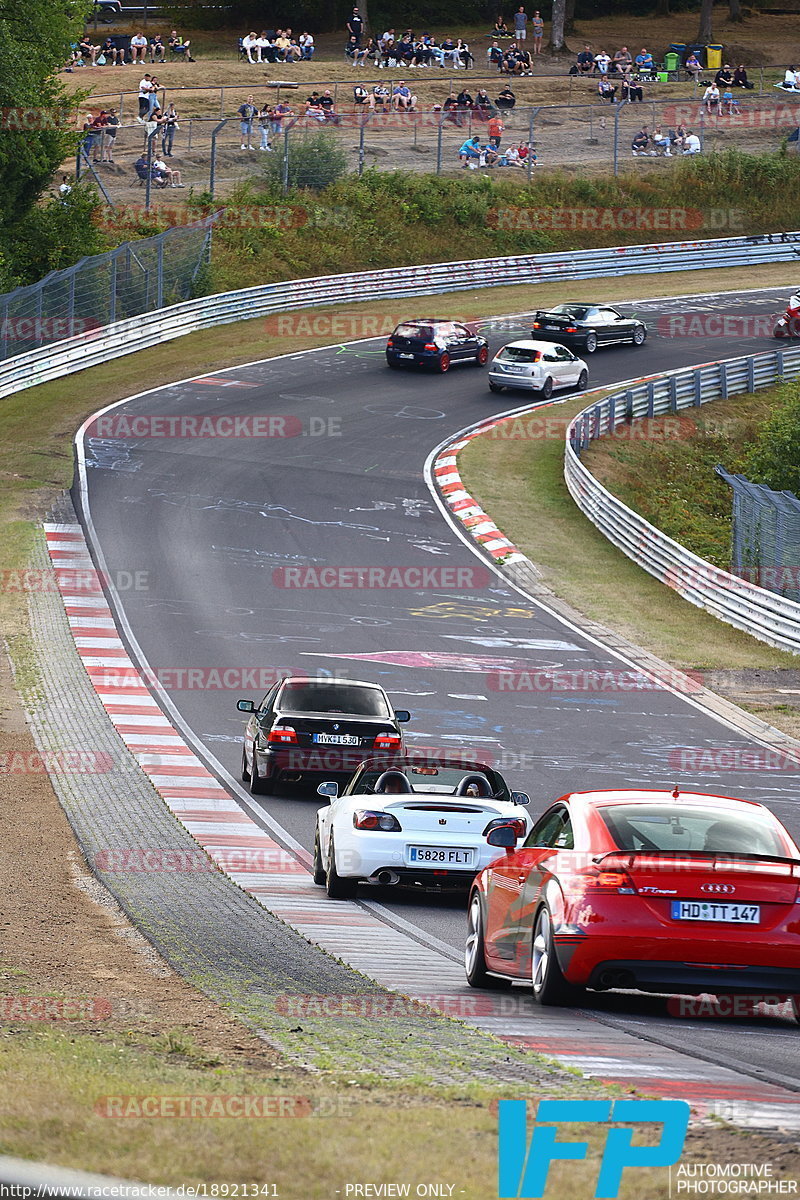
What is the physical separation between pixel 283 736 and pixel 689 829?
873 centimetres

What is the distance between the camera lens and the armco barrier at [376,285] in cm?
4600

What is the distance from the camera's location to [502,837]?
33.3 ft

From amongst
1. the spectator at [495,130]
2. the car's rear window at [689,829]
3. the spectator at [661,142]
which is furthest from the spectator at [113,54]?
the car's rear window at [689,829]

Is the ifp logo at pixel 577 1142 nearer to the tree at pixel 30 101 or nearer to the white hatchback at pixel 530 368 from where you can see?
the white hatchback at pixel 530 368

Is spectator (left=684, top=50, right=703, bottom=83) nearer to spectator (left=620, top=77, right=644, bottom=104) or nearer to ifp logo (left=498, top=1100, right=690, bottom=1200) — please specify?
spectator (left=620, top=77, right=644, bottom=104)

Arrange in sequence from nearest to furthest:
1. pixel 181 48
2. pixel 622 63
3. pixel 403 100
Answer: pixel 403 100 < pixel 181 48 < pixel 622 63

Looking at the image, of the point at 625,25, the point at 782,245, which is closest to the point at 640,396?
the point at 782,245

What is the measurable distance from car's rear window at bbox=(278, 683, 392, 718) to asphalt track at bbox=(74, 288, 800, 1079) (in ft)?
3.34

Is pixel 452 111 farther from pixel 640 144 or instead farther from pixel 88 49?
pixel 88 49

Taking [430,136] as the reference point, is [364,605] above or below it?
below

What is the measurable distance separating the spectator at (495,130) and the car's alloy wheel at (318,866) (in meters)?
57.4

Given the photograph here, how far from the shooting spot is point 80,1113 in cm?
534

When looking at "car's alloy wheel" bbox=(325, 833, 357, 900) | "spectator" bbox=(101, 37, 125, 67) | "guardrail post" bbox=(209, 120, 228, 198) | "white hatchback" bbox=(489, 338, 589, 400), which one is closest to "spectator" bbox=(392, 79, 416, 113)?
"guardrail post" bbox=(209, 120, 228, 198)

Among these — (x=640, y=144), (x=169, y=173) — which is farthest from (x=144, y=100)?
(x=640, y=144)
